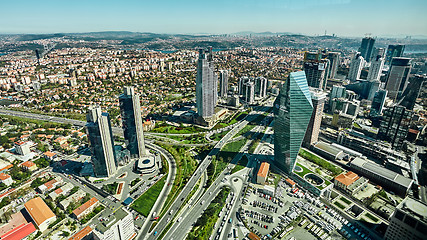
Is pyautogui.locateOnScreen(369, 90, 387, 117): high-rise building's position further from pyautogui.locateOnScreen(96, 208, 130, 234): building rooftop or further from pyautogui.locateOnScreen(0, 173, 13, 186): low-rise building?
pyautogui.locateOnScreen(0, 173, 13, 186): low-rise building

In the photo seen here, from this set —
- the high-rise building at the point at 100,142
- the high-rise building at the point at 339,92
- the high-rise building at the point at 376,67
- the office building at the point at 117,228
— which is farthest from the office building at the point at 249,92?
the office building at the point at 117,228

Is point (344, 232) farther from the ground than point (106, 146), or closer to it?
closer to it

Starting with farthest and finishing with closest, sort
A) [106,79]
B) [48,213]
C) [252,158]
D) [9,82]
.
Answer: [106,79] → [9,82] → [252,158] → [48,213]

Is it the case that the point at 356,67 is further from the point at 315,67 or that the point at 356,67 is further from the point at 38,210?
the point at 38,210

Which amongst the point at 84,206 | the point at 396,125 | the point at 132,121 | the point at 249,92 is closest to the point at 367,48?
the point at 249,92

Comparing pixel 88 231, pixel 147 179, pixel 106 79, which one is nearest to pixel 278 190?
pixel 147 179

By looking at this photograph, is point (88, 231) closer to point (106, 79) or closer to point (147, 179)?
point (147, 179)
